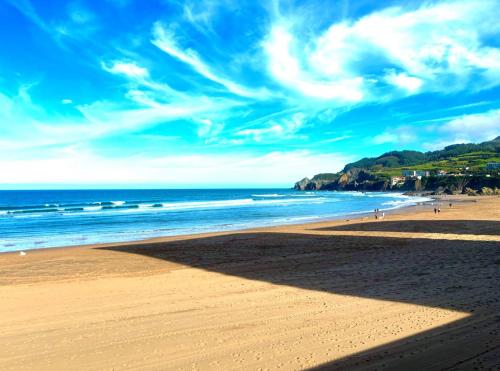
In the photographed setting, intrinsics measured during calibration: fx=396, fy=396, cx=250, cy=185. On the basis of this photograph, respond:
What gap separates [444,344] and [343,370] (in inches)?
66.4

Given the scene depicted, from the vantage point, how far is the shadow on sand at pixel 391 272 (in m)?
5.09

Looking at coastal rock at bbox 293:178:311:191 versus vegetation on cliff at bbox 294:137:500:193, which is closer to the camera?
vegetation on cliff at bbox 294:137:500:193

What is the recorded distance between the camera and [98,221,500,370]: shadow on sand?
5.09m

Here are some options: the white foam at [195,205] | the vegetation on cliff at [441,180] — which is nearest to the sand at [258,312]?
the white foam at [195,205]

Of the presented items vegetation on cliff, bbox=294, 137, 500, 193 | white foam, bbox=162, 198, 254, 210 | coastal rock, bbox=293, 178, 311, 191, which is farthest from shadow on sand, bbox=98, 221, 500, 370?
coastal rock, bbox=293, 178, 311, 191

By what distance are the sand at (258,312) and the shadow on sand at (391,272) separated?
0.03 metres

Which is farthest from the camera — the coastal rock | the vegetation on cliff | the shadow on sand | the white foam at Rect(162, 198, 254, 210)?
the coastal rock

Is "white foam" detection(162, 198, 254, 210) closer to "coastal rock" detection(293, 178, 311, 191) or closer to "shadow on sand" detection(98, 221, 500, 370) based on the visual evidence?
"shadow on sand" detection(98, 221, 500, 370)

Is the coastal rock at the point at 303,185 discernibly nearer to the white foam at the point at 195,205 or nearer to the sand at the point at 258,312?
the white foam at the point at 195,205

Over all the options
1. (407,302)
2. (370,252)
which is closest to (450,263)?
(370,252)

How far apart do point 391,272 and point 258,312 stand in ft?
16.0

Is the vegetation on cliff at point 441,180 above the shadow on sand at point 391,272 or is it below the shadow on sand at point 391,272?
above

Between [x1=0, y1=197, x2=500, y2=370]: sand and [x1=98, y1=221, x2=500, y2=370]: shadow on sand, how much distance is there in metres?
0.03

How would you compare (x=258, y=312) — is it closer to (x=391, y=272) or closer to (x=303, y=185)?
(x=391, y=272)
